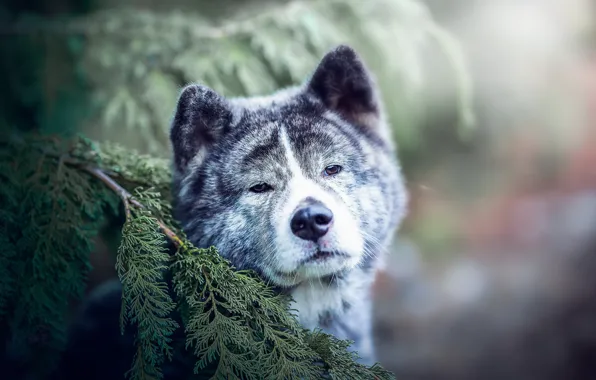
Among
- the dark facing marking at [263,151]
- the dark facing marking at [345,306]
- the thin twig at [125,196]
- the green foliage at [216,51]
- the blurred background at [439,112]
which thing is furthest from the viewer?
the blurred background at [439,112]

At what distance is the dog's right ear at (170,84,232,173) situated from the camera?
2477 millimetres

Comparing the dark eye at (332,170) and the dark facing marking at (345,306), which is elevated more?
the dark eye at (332,170)

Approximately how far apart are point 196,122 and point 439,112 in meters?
4.01

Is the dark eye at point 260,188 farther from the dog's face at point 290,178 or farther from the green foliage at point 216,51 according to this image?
the green foliage at point 216,51

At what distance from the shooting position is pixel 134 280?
213 centimetres

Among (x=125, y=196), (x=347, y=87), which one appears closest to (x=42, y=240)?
(x=125, y=196)

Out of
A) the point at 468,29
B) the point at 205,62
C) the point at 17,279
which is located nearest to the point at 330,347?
the point at 17,279

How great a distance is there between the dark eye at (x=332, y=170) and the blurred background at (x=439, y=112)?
1498 millimetres

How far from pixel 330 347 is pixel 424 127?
14.2 ft

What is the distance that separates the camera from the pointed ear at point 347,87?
106 inches

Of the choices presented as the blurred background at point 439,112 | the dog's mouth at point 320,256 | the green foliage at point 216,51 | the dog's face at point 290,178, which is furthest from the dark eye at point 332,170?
the blurred background at point 439,112

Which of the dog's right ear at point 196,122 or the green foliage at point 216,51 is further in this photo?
the green foliage at point 216,51

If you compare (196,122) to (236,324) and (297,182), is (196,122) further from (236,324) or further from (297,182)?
(236,324)

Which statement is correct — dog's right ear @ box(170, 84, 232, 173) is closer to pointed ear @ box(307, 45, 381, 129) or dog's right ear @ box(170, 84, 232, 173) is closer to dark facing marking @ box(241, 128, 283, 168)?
dark facing marking @ box(241, 128, 283, 168)
